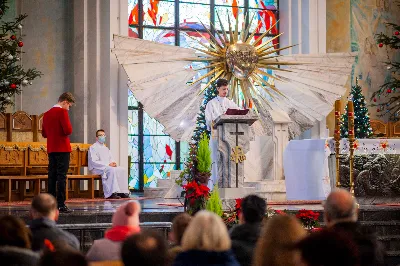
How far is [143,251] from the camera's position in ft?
11.9

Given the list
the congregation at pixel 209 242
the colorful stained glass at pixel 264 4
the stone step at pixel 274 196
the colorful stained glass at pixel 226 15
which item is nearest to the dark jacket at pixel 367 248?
the congregation at pixel 209 242

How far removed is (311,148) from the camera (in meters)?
13.2

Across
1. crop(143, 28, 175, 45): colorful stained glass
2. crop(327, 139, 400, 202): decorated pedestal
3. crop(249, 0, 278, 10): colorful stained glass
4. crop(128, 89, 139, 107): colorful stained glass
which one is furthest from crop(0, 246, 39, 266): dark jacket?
crop(249, 0, 278, 10): colorful stained glass

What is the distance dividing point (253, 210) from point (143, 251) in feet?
6.21

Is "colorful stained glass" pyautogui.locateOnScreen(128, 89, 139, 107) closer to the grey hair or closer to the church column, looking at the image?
the church column

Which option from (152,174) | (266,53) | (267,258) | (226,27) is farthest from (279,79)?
(267,258)

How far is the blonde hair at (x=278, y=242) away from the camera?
3.74 meters

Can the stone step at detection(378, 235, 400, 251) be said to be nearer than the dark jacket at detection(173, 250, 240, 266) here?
No

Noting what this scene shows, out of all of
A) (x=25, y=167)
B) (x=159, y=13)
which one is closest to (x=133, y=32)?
(x=159, y=13)

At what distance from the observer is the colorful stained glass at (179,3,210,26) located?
18.0 m

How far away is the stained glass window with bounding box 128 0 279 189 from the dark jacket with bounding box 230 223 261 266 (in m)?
11.5

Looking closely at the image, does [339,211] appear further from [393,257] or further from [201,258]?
[393,257]

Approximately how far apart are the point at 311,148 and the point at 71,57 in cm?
584

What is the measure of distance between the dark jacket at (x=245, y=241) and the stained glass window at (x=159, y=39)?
11522 millimetres
